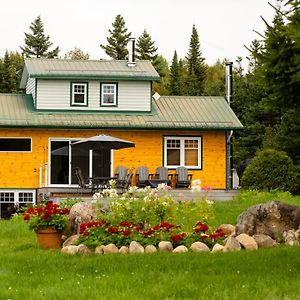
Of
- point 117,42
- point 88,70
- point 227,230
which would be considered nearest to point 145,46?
point 117,42

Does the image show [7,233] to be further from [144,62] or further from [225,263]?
[144,62]

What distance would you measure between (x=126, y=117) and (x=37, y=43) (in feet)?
117

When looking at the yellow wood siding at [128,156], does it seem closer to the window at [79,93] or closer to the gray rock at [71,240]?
the window at [79,93]

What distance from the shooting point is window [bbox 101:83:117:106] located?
30458 millimetres

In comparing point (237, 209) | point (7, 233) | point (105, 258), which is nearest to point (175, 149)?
point (237, 209)

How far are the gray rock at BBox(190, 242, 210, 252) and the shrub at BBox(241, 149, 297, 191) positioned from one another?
13327mm

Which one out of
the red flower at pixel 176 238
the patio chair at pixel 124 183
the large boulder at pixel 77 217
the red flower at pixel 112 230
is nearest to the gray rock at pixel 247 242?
the red flower at pixel 176 238

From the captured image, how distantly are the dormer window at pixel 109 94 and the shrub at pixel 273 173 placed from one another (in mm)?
6942

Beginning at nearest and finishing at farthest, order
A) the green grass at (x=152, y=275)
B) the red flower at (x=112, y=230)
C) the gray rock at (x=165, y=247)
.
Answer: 1. the green grass at (x=152, y=275)
2. the gray rock at (x=165, y=247)
3. the red flower at (x=112, y=230)

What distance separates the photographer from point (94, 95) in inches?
1197

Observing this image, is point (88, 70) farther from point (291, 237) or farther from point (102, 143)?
point (291, 237)

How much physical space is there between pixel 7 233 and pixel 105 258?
536 centimetres

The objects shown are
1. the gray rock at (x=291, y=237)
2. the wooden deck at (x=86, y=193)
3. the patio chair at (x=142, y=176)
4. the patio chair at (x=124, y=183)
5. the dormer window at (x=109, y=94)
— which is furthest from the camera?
the dormer window at (x=109, y=94)

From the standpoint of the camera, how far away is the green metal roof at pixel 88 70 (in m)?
30.0
